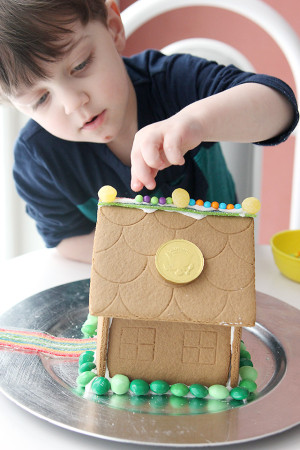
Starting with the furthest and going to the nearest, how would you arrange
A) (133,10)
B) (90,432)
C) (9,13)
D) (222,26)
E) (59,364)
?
(222,26) → (133,10) → (9,13) → (59,364) → (90,432)

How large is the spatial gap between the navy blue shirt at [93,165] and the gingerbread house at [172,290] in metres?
0.41

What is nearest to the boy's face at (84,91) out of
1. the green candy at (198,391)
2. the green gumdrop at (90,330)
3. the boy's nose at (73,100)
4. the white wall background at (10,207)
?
the boy's nose at (73,100)

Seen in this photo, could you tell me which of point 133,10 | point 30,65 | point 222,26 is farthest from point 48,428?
point 222,26

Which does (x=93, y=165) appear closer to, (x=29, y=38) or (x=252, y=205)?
(x=29, y=38)

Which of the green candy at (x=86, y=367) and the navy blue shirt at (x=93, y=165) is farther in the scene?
the navy blue shirt at (x=93, y=165)

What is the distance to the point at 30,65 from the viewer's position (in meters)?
0.61

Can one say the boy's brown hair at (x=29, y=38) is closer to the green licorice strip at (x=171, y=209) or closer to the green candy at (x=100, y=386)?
the green licorice strip at (x=171, y=209)

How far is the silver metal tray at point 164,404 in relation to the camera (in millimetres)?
392

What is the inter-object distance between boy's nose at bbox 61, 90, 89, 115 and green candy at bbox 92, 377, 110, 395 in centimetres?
35

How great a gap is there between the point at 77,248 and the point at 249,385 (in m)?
0.43

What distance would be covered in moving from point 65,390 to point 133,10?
0.76 metres

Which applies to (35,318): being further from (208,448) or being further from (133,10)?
(133,10)

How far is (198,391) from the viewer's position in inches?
17.8

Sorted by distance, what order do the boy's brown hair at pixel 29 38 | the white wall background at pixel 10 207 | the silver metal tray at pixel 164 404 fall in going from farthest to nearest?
the white wall background at pixel 10 207
the boy's brown hair at pixel 29 38
the silver metal tray at pixel 164 404
